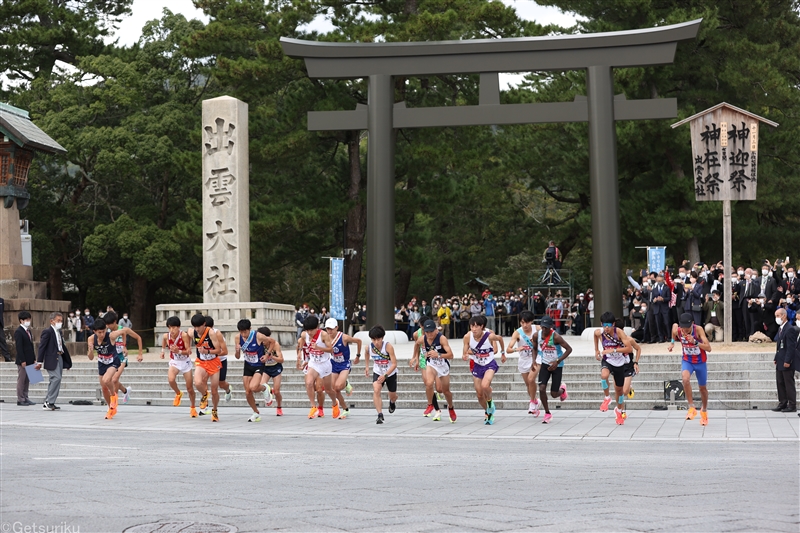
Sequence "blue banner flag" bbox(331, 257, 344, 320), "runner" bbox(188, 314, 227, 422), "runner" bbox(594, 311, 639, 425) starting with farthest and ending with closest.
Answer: "blue banner flag" bbox(331, 257, 344, 320), "runner" bbox(188, 314, 227, 422), "runner" bbox(594, 311, 639, 425)

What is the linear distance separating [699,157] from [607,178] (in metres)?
2.99

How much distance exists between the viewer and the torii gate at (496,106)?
25.7 meters

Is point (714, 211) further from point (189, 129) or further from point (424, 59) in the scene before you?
point (189, 129)

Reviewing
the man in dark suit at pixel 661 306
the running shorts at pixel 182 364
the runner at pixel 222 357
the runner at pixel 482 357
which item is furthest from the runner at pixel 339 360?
the man in dark suit at pixel 661 306

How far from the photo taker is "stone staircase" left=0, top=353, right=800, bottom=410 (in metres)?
18.6

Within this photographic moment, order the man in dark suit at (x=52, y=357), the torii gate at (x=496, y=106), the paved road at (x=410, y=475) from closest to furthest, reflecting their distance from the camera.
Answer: the paved road at (x=410, y=475) → the man in dark suit at (x=52, y=357) → the torii gate at (x=496, y=106)

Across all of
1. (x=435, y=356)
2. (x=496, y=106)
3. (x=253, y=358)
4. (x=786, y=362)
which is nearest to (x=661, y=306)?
(x=496, y=106)

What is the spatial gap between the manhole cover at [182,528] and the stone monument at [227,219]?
72.6 feet

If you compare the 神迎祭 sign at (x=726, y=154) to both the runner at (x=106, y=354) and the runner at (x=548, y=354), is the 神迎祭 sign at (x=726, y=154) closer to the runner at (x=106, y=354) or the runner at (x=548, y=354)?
the runner at (x=548, y=354)

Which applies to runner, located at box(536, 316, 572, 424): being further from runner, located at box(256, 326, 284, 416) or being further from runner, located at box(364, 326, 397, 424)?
runner, located at box(256, 326, 284, 416)

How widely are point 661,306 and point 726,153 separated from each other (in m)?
4.27

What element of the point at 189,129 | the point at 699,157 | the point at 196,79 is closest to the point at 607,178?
the point at 699,157

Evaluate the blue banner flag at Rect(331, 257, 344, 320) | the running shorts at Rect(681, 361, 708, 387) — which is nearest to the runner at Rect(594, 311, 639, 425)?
the running shorts at Rect(681, 361, 708, 387)

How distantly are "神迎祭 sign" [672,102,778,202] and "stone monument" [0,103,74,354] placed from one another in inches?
790
